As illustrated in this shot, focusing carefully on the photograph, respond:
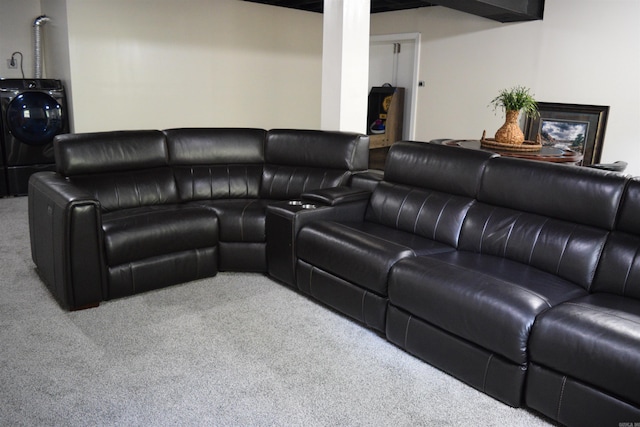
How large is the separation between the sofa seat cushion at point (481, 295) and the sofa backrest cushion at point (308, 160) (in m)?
1.51

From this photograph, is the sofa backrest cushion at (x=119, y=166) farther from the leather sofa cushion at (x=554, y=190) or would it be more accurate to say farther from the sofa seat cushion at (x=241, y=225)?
the leather sofa cushion at (x=554, y=190)

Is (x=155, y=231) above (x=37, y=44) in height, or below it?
below

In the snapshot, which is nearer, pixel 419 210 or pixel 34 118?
pixel 419 210

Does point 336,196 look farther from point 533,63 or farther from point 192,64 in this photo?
point 192,64

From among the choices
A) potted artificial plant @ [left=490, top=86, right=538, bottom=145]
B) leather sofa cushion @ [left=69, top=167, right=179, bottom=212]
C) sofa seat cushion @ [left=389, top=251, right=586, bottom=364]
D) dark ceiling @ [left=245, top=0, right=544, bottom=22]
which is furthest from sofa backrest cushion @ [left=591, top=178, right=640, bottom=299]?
dark ceiling @ [left=245, top=0, right=544, bottom=22]

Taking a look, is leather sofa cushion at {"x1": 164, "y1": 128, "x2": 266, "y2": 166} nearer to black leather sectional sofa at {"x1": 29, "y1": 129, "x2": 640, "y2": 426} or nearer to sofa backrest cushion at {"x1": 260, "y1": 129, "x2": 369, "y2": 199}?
black leather sectional sofa at {"x1": 29, "y1": 129, "x2": 640, "y2": 426}

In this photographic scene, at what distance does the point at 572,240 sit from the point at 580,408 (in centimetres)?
94

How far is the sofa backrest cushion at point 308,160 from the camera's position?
4.26 m

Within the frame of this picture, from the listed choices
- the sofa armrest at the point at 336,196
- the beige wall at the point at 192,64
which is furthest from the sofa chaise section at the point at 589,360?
the beige wall at the point at 192,64

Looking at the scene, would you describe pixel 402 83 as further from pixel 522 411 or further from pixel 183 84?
pixel 522 411

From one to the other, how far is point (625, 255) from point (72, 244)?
2968 millimetres

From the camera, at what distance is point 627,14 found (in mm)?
5527

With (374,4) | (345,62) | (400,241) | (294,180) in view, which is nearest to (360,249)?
(400,241)

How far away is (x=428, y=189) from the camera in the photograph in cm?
357
